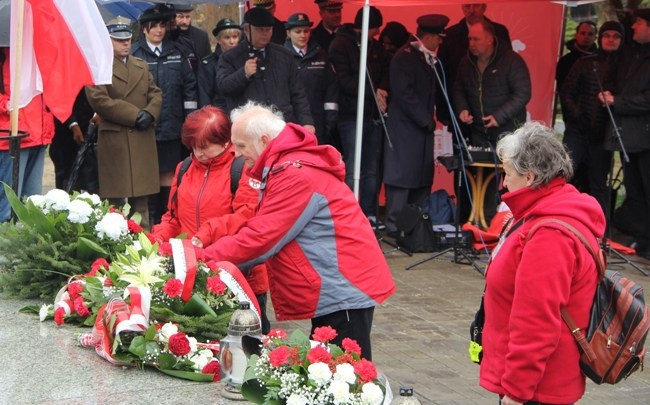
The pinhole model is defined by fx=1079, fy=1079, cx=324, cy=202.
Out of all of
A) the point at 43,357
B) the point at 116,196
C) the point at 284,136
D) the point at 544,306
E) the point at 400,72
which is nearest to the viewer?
the point at 544,306

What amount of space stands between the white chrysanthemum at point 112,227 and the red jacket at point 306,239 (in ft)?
2.53

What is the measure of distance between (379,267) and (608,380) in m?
1.30

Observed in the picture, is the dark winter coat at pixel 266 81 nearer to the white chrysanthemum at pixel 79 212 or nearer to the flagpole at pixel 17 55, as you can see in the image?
the flagpole at pixel 17 55

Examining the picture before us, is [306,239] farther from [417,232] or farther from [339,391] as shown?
[417,232]

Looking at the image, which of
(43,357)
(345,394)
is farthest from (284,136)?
(345,394)

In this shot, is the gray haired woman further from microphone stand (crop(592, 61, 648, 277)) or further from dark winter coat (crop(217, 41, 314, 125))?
dark winter coat (crop(217, 41, 314, 125))

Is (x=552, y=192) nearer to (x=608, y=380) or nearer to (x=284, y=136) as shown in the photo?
(x=608, y=380)

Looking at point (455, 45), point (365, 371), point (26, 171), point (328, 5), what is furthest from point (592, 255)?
point (455, 45)

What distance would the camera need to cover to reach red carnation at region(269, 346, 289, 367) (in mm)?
3514

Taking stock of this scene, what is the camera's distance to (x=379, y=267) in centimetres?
494

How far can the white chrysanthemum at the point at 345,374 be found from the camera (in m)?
3.46

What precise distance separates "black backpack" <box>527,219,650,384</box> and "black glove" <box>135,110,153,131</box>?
6.40 m

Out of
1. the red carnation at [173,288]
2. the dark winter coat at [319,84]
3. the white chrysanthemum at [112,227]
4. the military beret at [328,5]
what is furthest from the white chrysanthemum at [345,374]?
the military beret at [328,5]

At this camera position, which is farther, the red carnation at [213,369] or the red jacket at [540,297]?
the red carnation at [213,369]
